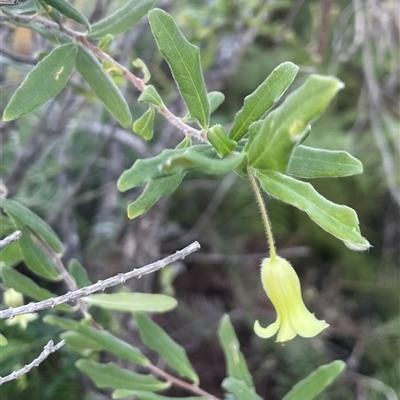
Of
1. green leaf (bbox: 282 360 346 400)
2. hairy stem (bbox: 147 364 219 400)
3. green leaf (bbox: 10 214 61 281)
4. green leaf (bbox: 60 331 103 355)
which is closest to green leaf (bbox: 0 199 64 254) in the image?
green leaf (bbox: 10 214 61 281)

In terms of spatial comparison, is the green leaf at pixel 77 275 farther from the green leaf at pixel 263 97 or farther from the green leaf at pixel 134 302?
the green leaf at pixel 263 97

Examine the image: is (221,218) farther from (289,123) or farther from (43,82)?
(289,123)

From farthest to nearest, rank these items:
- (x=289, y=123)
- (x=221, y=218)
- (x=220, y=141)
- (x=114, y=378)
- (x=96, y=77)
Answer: (x=221, y=218) → (x=114, y=378) → (x=96, y=77) → (x=220, y=141) → (x=289, y=123)

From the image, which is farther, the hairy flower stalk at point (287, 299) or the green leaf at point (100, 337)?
the green leaf at point (100, 337)

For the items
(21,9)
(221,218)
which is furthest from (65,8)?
(221,218)

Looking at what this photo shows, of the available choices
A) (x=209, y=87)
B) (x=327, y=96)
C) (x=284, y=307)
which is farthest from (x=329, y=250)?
(x=327, y=96)

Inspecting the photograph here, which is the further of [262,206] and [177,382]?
[177,382]

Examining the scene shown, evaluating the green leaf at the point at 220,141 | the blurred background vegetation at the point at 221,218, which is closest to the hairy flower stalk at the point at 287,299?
the green leaf at the point at 220,141

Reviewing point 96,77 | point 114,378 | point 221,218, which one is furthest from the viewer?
point 221,218
